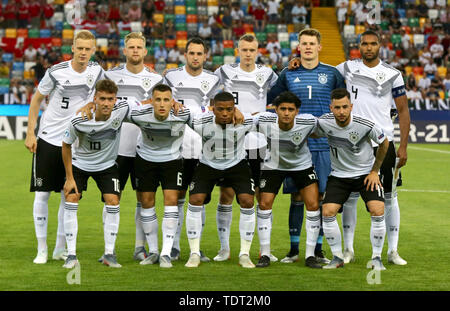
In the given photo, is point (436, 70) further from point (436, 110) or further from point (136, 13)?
point (136, 13)

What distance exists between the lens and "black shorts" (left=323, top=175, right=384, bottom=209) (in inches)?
314

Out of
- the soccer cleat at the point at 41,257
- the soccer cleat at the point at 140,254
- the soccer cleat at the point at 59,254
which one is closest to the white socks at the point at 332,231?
the soccer cleat at the point at 140,254

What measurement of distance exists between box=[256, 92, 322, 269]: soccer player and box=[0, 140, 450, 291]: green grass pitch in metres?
0.33

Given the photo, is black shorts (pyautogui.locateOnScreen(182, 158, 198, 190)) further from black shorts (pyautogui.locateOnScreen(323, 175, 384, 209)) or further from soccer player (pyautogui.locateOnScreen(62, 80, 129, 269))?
black shorts (pyautogui.locateOnScreen(323, 175, 384, 209))

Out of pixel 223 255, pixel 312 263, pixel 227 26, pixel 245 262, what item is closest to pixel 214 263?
pixel 223 255

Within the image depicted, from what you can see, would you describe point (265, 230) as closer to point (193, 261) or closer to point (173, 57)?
point (193, 261)

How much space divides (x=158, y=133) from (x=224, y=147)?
67cm

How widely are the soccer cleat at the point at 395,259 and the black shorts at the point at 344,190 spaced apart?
2.32 feet

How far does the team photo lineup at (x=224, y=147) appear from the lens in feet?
26.1

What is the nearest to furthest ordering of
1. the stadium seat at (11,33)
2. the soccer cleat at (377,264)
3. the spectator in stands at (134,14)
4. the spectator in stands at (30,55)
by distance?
the soccer cleat at (377,264) < the spectator in stands at (30,55) < the spectator in stands at (134,14) < the stadium seat at (11,33)

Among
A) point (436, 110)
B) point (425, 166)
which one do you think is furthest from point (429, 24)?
point (425, 166)

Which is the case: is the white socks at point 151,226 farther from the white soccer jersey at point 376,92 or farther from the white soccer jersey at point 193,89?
the white soccer jersey at point 376,92

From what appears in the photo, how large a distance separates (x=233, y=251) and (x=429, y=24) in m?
25.4

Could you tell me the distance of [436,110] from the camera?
24484mm
